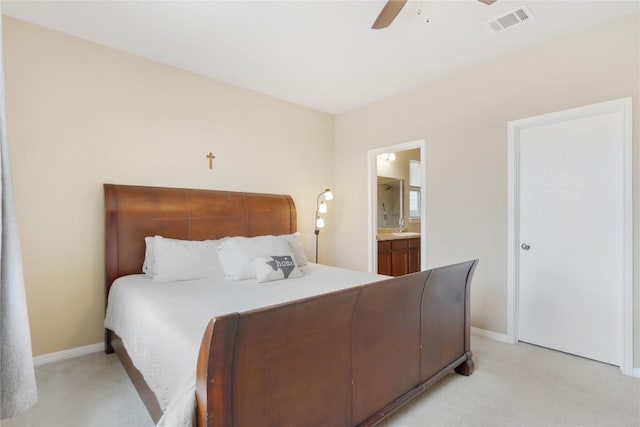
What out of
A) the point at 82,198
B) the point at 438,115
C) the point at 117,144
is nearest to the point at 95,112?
the point at 117,144

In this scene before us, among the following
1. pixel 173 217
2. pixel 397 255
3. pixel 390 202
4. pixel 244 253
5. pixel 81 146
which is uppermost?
pixel 81 146

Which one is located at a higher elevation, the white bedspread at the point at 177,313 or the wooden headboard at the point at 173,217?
the wooden headboard at the point at 173,217

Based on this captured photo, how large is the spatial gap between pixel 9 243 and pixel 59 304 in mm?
1762

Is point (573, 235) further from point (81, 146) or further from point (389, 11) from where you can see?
point (81, 146)

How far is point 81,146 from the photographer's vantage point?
2660mm

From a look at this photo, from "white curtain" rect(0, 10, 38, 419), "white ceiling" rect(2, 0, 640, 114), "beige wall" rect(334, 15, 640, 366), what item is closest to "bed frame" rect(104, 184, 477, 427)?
"white curtain" rect(0, 10, 38, 419)

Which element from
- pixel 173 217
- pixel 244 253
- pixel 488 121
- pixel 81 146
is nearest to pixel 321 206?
pixel 244 253

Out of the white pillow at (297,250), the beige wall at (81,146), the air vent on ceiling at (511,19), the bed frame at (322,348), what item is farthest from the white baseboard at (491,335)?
the beige wall at (81,146)

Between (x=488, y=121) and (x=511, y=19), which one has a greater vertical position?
(x=511, y=19)

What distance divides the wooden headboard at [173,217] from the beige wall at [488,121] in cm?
175

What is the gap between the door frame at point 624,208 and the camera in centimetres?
233

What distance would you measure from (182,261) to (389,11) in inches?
92.3

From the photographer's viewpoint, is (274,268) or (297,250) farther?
(297,250)

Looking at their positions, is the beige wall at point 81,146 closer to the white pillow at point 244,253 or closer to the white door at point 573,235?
the white pillow at point 244,253
